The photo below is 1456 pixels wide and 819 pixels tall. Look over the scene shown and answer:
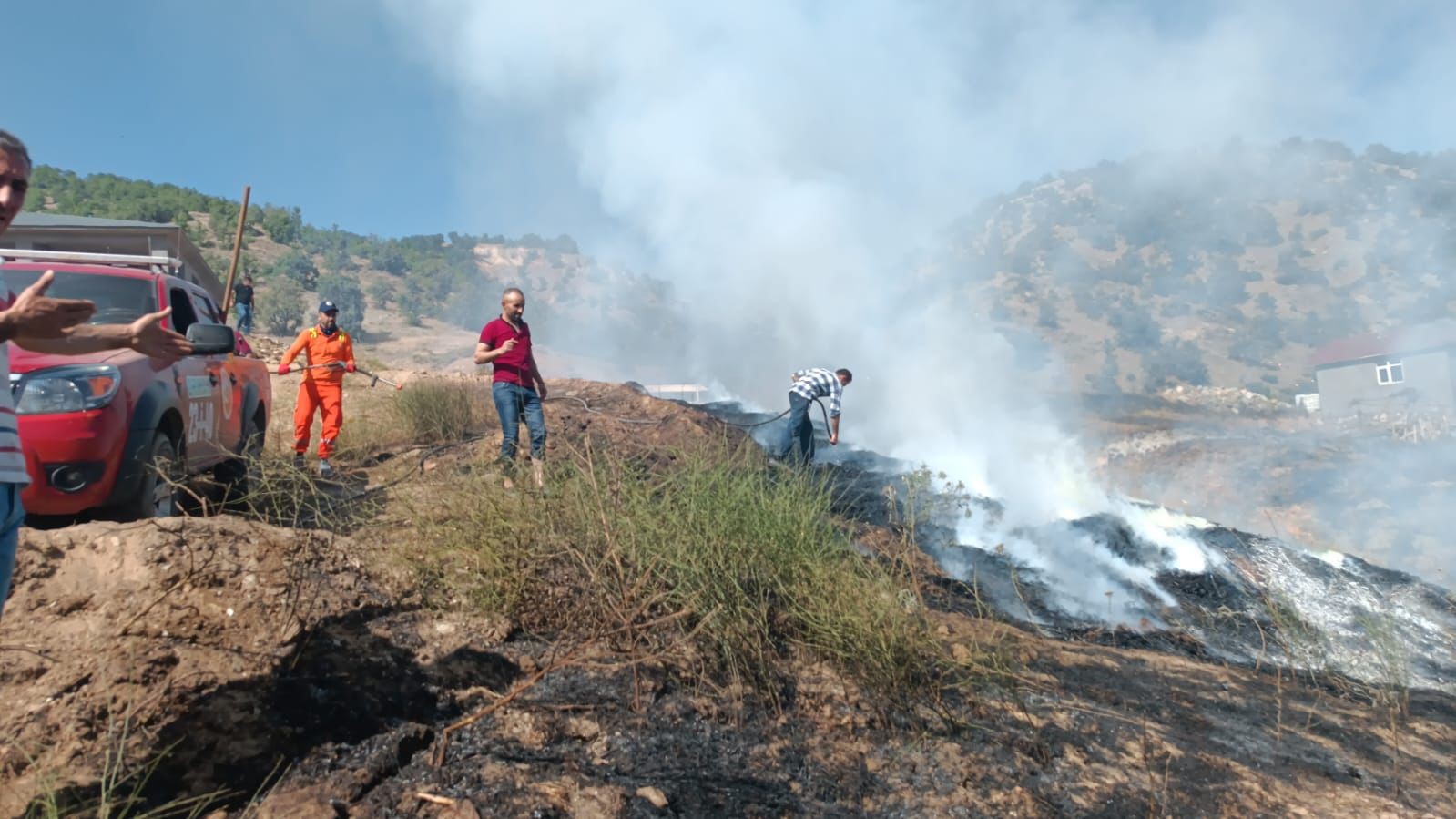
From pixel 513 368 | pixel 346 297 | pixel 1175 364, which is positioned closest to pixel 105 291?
pixel 513 368

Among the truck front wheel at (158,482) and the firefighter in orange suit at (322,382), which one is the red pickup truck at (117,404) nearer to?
the truck front wheel at (158,482)

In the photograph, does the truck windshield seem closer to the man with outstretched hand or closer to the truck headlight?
the truck headlight

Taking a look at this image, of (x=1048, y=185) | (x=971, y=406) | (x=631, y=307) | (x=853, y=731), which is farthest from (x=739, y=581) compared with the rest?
(x=1048, y=185)

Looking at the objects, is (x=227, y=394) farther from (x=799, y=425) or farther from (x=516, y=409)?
(x=799, y=425)

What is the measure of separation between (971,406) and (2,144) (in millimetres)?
27805

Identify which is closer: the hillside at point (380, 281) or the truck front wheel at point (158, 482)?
the truck front wheel at point (158, 482)

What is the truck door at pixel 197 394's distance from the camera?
4887mm

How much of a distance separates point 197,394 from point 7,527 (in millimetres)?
3464

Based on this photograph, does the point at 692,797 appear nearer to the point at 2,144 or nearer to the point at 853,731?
the point at 853,731

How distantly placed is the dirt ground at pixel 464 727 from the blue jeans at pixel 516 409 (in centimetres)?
200

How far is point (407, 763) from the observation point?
9.30 feet

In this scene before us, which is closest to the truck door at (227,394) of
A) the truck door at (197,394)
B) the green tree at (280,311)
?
the truck door at (197,394)

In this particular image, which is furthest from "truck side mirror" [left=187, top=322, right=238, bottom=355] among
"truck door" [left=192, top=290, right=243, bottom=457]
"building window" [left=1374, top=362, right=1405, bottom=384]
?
"building window" [left=1374, top=362, right=1405, bottom=384]

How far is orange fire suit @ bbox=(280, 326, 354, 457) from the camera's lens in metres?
7.35
